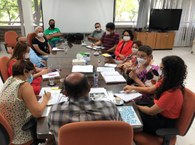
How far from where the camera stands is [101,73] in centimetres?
250

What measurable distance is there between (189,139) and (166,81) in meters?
1.26

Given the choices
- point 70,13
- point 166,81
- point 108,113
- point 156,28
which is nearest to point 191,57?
point 156,28

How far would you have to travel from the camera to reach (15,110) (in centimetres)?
157

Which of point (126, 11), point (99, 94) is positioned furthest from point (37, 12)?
point (99, 94)

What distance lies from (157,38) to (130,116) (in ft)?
18.2

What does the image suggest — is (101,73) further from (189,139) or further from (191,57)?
(191,57)

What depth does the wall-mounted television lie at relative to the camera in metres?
6.39

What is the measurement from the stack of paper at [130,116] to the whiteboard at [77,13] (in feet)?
16.5

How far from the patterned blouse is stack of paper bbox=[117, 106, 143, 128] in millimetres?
821

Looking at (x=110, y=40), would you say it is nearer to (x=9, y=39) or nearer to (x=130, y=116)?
(x=9, y=39)

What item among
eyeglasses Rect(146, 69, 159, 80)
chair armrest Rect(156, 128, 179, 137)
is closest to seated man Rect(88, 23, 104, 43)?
eyeglasses Rect(146, 69, 159, 80)

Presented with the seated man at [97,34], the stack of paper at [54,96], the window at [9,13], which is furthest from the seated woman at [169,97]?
the window at [9,13]

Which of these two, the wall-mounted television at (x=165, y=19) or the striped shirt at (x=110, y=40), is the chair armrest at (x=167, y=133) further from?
the wall-mounted television at (x=165, y=19)

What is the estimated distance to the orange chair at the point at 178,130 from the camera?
4.90ft
